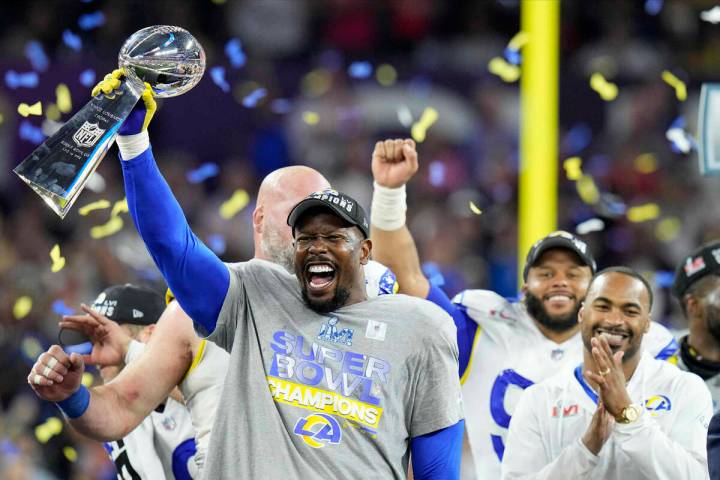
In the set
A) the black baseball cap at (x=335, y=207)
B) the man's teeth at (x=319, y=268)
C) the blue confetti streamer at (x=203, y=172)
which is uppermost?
the blue confetti streamer at (x=203, y=172)

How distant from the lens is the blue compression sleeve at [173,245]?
360 centimetres

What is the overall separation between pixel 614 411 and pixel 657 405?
355 millimetres

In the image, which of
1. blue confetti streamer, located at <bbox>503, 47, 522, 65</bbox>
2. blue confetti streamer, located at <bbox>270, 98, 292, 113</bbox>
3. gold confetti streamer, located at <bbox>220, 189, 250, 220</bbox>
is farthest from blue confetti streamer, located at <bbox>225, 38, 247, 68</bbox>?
blue confetti streamer, located at <bbox>503, 47, 522, 65</bbox>

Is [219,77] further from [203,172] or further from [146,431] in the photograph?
[203,172]

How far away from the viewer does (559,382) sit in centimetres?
462

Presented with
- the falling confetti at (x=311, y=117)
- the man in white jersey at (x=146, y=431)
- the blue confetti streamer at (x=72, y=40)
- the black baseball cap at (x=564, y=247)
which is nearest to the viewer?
the man in white jersey at (x=146, y=431)

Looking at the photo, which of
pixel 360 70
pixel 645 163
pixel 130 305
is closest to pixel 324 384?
pixel 130 305

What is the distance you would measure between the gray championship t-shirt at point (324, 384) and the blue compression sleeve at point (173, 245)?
0.19 ft

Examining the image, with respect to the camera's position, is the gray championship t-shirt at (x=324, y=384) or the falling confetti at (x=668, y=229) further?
the falling confetti at (x=668, y=229)

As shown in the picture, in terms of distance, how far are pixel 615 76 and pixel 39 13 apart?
405 cm

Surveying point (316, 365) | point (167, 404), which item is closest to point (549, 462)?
point (316, 365)

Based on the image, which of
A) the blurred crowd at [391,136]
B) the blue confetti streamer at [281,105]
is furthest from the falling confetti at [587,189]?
the blue confetti streamer at [281,105]

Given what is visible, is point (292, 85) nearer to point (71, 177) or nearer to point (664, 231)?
point (664, 231)

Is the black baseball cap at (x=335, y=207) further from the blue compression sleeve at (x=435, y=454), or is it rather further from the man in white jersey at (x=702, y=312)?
the man in white jersey at (x=702, y=312)
